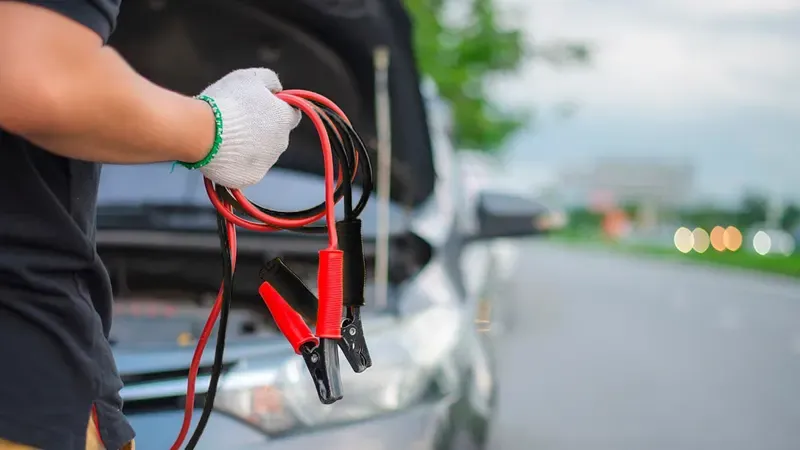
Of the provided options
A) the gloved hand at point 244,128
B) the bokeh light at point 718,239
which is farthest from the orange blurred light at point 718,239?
the gloved hand at point 244,128

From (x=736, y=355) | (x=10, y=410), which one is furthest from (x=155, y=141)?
(x=736, y=355)

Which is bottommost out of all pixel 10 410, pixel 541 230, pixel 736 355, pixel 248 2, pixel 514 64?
pixel 736 355

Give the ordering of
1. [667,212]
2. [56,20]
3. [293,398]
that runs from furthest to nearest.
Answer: [667,212], [293,398], [56,20]

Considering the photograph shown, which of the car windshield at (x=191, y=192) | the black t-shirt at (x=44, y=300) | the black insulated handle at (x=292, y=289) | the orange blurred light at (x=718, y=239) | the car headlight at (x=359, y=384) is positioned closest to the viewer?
the black t-shirt at (x=44, y=300)

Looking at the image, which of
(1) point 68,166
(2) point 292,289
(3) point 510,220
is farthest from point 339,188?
(3) point 510,220

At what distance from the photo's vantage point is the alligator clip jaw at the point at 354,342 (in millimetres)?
1416

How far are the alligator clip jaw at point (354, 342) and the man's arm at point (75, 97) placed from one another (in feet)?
1.20

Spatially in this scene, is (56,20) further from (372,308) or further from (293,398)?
(372,308)

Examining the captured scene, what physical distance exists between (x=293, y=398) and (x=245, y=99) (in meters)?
1.26

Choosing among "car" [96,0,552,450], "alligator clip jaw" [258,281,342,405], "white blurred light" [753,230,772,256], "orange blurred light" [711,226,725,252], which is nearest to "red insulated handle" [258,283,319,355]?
"alligator clip jaw" [258,281,342,405]

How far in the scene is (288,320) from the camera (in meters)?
1.44

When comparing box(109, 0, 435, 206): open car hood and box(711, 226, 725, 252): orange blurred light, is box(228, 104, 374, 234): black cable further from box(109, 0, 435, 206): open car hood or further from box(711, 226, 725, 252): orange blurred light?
box(711, 226, 725, 252): orange blurred light

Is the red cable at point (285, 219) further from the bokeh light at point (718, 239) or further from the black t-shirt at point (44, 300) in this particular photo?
the bokeh light at point (718, 239)

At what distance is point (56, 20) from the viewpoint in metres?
1.11
